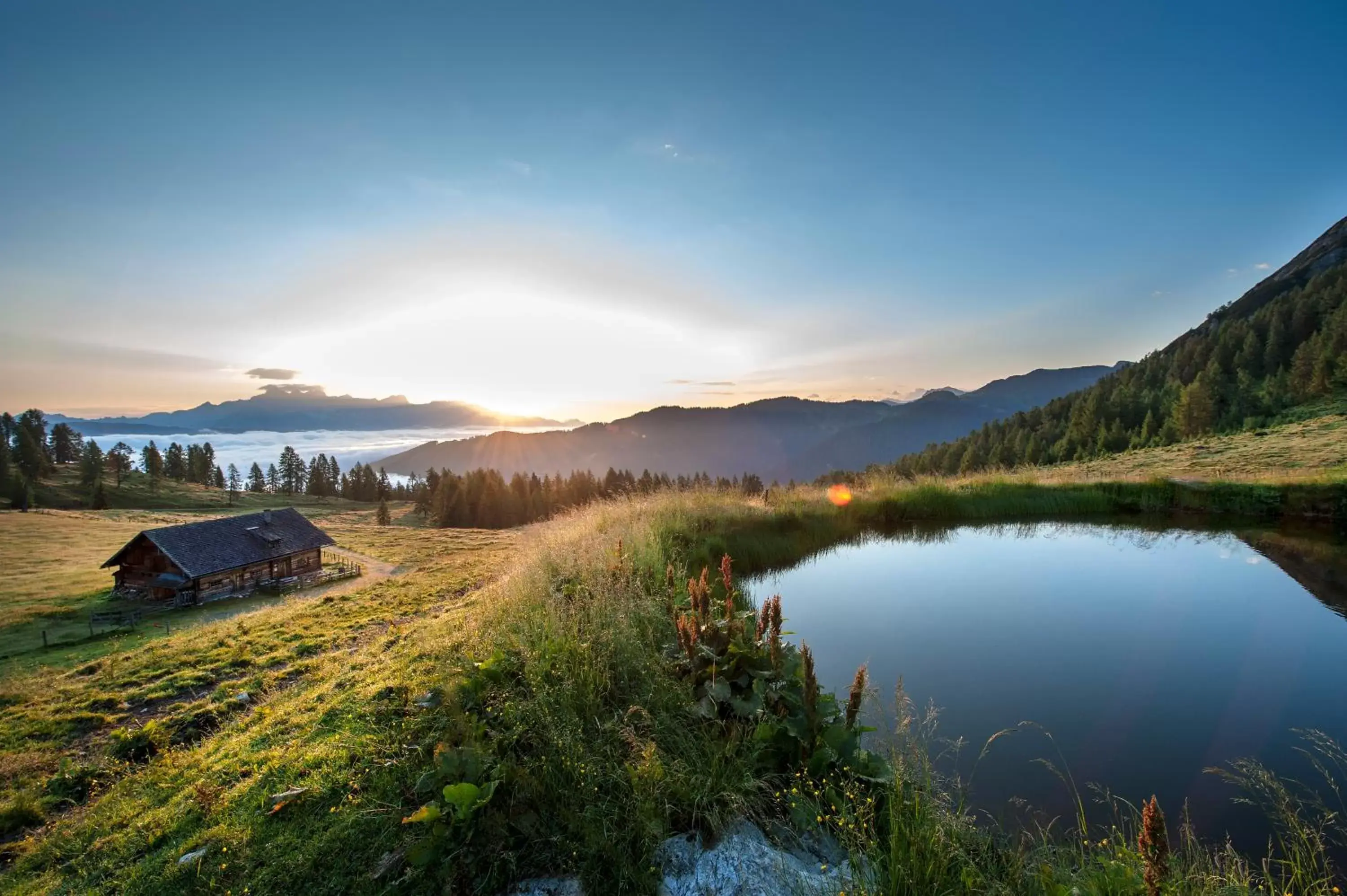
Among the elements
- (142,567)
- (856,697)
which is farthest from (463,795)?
(142,567)

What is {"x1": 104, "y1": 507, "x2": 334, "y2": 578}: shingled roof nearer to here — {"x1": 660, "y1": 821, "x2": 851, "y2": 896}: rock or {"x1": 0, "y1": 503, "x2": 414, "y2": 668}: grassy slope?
{"x1": 0, "y1": 503, "x2": 414, "y2": 668}: grassy slope

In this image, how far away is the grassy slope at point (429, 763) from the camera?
9.21ft

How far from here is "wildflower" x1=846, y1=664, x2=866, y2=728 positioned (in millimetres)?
2988

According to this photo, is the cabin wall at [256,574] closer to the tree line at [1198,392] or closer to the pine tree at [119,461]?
A: the tree line at [1198,392]

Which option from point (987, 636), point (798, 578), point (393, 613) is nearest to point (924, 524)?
point (798, 578)

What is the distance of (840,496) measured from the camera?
1515 centimetres

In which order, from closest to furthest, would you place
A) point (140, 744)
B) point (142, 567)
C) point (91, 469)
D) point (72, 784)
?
point (72, 784), point (140, 744), point (142, 567), point (91, 469)

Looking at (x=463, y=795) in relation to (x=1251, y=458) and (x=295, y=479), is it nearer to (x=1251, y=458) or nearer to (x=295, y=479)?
(x=1251, y=458)

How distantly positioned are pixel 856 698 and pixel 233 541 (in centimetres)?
4623

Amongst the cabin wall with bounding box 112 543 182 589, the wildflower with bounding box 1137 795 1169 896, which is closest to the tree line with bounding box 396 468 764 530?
the cabin wall with bounding box 112 543 182 589

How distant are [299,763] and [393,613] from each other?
38.0ft

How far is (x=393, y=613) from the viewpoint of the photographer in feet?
46.9

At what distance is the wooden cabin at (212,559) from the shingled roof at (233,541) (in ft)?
0.14

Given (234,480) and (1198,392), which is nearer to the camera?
(1198,392)
